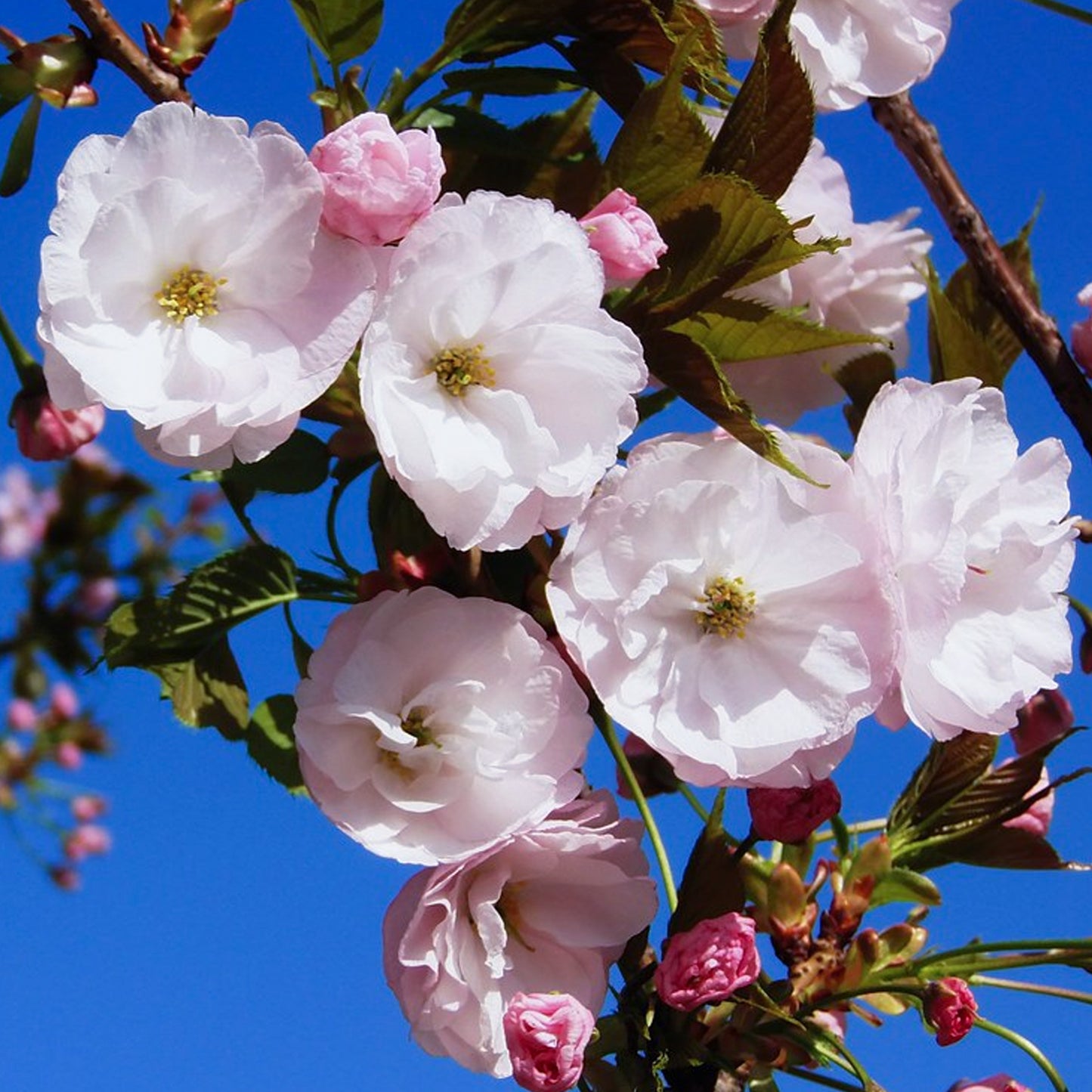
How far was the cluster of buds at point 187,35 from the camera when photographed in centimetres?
71

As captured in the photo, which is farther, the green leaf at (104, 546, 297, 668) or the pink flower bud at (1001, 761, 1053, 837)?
the pink flower bud at (1001, 761, 1053, 837)

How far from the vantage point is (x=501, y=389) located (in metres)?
0.65

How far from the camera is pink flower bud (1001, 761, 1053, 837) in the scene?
88 centimetres

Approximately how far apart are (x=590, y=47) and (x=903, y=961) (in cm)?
51

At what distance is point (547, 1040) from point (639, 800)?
0.17 metres

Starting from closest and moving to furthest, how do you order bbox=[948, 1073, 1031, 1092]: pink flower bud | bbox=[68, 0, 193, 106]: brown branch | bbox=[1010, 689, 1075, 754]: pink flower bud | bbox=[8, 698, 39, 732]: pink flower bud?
1. bbox=[68, 0, 193, 106]: brown branch
2. bbox=[948, 1073, 1031, 1092]: pink flower bud
3. bbox=[1010, 689, 1075, 754]: pink flower bud
4. bbox=[8, 698, 39, 732]: pink flower bud

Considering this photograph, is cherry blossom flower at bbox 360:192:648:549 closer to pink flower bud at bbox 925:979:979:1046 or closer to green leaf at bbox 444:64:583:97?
green leaf at bbox 444:64:583:97

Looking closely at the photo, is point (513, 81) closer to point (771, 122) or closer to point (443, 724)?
point (771, 122)

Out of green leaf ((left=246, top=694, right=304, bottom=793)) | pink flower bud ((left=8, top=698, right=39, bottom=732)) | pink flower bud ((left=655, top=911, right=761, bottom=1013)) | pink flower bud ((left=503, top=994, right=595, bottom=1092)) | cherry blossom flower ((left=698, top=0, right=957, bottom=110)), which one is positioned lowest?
pink flower bud ((left=503, top=994, right=595, bottom=1092))

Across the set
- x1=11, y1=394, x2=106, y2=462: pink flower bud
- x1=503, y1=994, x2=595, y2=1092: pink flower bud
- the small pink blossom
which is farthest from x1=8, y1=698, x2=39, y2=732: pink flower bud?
x1=503, y1=994, x2=595, y2=1092: pink flower bud

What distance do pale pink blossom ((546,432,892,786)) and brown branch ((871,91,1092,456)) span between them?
0.28 meters

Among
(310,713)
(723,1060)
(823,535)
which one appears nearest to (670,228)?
(823,535)

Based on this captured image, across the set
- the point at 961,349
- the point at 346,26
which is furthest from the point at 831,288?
the point at 346,26

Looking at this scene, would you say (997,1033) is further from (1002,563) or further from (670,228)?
(670,228)
